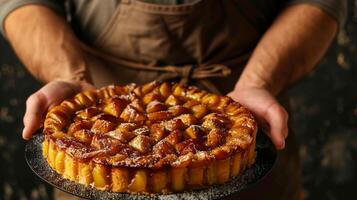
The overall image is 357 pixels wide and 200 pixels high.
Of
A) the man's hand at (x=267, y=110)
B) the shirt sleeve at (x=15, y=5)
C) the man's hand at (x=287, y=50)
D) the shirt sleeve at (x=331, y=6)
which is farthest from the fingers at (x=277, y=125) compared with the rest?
the shirt sleeve at (x=15, y=5)

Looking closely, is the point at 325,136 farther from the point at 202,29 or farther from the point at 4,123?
the point at 4,123

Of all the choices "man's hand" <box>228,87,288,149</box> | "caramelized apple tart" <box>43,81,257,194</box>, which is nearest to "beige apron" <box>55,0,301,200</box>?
"man's hand" <box>228,87,288,149</box>

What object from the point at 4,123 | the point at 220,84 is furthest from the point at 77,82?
the point at 4,123

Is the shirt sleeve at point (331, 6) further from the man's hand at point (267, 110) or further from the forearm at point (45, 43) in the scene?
the forearm at point (45, 43)

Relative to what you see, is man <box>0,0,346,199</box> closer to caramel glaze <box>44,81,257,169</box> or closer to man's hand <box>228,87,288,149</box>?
man's hand <box>228,87,288,149</box>

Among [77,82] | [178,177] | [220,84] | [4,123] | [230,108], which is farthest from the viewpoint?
[4,123]

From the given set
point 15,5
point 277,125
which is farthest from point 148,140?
point 15,5

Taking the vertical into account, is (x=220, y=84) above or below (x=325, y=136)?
above

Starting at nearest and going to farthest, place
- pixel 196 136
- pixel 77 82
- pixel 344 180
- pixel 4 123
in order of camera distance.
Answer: pixel 196 136 → pixel 77 82 → pixel 4 123 → pixel 344 180
